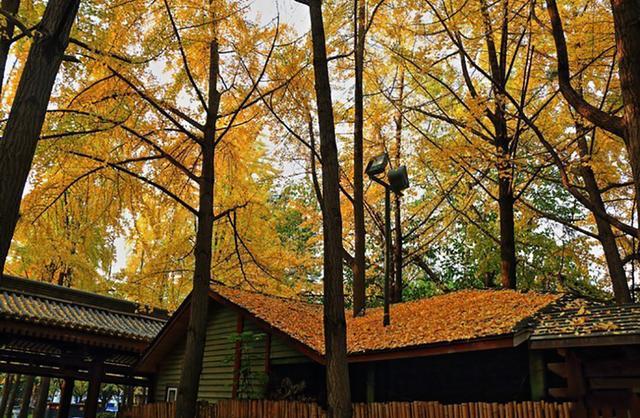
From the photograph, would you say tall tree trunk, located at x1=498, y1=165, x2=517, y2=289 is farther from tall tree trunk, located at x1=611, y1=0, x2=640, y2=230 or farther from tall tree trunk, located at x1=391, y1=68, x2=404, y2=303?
tall tree trunk, located at x1=611, y1=0, x2=640, y2=230

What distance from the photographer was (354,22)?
Result: 44.0 ft

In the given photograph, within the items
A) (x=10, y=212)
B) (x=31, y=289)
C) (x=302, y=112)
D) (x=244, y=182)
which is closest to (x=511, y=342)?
(x=10, y=212)

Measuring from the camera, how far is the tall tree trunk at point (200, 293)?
8898mm

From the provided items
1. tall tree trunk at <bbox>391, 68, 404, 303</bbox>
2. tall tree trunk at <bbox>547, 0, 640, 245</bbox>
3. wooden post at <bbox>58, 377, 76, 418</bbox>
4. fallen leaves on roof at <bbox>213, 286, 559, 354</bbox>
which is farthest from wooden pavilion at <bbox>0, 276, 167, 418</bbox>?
tall tree trunk at <bbox>547, 0, 640, 245</bbox>

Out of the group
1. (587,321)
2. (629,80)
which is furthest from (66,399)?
(629,80)

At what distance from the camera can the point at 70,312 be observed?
1362 centimetres

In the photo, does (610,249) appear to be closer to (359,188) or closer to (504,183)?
(504,183)

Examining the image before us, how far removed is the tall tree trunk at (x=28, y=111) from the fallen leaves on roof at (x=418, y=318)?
552 cm

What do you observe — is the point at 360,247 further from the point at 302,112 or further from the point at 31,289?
the point at 31,289

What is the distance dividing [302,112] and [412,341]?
7.88 m

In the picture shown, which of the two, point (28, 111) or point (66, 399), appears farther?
point (66, 399)

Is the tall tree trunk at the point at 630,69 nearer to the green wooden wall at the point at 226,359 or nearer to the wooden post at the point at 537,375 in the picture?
the wooden post at the point at 537,375

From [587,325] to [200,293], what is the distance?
21.3ft

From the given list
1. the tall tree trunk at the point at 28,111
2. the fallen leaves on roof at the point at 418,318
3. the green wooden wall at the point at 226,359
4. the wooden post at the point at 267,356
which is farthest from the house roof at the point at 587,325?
the tall tree trunk at the point at 28,111
